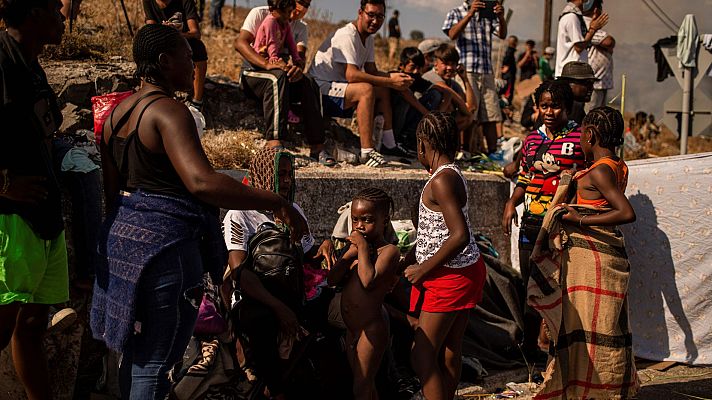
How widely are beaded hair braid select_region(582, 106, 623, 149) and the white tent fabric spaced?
50.3 inches

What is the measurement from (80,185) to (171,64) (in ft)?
4.29

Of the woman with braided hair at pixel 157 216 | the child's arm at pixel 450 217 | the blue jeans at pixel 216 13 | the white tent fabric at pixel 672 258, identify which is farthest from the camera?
the blue jeans at pixel 216 13

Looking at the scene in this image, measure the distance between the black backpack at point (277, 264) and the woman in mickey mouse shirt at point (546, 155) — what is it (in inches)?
72.6

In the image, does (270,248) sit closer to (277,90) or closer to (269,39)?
(277,90)

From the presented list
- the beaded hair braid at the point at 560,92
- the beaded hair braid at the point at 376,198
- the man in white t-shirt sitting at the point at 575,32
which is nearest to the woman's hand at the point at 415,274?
the beaded hair braid at the point at 376,198

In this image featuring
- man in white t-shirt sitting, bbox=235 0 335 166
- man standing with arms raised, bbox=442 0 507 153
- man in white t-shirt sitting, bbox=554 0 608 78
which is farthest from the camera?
man standing with arms raised, bbox=442 0 507 153

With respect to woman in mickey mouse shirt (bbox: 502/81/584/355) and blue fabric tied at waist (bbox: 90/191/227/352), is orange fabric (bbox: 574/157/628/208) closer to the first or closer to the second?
woman in mickey mouse shirt (bbox: 502/81/584/355)

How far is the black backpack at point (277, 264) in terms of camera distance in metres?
3.93

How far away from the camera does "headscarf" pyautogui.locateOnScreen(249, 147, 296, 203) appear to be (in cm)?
427

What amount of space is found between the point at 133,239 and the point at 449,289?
1.66 metres

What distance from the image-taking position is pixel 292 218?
2.97 m

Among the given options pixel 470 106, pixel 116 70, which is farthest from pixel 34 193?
pixel 470 106

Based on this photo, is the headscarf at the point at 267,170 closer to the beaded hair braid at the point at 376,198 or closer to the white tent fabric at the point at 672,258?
the beaded hair braid at the point at 376,198

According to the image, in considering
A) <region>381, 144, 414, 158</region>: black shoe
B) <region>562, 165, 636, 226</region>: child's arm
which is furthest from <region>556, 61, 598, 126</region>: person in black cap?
<region>381, 144, 414, 158</region>: black shoe
